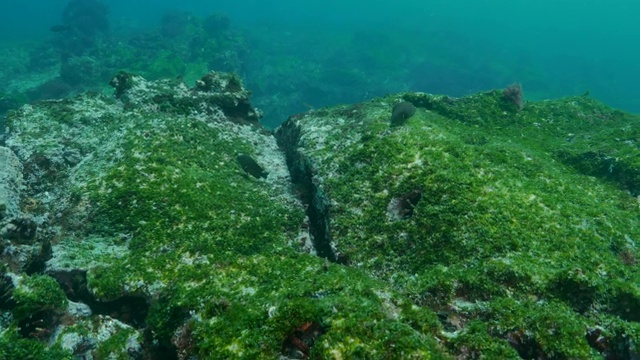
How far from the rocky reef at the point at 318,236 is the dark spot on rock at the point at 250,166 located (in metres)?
0.08

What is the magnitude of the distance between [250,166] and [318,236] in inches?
224

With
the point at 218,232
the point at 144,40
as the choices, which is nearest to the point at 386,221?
the point at 218,232

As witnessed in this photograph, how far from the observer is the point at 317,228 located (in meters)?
15.0

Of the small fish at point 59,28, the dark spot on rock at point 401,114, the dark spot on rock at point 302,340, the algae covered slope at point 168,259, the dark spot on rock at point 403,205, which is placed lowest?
the small fish at point 59,28

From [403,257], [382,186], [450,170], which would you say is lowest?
[403,257]

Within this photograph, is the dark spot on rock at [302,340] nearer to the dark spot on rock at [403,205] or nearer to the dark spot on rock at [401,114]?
the dark spot on rock at [403,205]

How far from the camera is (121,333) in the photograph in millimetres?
10648

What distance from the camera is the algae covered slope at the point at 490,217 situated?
9.09m

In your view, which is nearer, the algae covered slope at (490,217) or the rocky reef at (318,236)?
the rocky reef at (318,236)

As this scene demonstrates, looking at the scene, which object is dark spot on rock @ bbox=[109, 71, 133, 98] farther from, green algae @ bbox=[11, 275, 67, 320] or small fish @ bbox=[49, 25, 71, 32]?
small fish @ bbox=[49, 25, 71, 32]

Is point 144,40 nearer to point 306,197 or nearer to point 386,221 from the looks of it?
point 306,197

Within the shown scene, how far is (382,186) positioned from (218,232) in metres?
6.33

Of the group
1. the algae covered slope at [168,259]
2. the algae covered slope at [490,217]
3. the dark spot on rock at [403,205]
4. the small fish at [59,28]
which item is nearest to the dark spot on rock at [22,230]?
the algae covered slope at [168,259]

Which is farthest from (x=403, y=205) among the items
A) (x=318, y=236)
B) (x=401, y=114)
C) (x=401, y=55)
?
(x=401, y=55)
